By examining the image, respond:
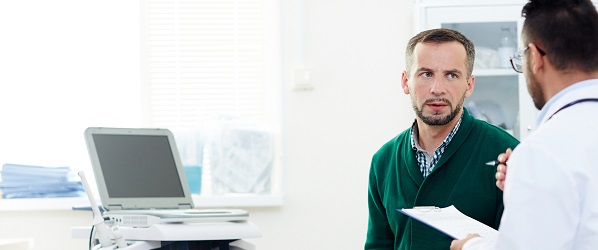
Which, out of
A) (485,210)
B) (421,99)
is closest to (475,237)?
(485,210)

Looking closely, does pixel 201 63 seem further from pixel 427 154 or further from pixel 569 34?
pixel 569 34

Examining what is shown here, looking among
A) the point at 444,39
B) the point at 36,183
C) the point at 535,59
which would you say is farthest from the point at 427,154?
the point at 36,183

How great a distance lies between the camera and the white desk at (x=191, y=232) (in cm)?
249

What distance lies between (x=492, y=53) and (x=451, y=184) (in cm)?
199

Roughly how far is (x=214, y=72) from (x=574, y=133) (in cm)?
313

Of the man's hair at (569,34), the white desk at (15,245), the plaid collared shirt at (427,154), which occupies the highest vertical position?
the man's hair at (569,34)

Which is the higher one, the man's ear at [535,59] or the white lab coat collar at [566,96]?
the man's ear at [535,59]

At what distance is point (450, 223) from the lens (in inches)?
71.9

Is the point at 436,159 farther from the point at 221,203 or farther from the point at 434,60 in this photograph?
the point at 221,203

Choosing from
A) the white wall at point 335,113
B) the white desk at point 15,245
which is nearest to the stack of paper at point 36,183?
the white wall at point 335,113

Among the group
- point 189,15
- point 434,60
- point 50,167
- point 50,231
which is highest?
point 189,15

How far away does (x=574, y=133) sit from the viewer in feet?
4.44

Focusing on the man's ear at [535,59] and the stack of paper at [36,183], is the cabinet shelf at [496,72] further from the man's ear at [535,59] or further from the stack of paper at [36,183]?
the man's ear at [535,59]

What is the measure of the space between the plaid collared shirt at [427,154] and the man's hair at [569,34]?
85cm
